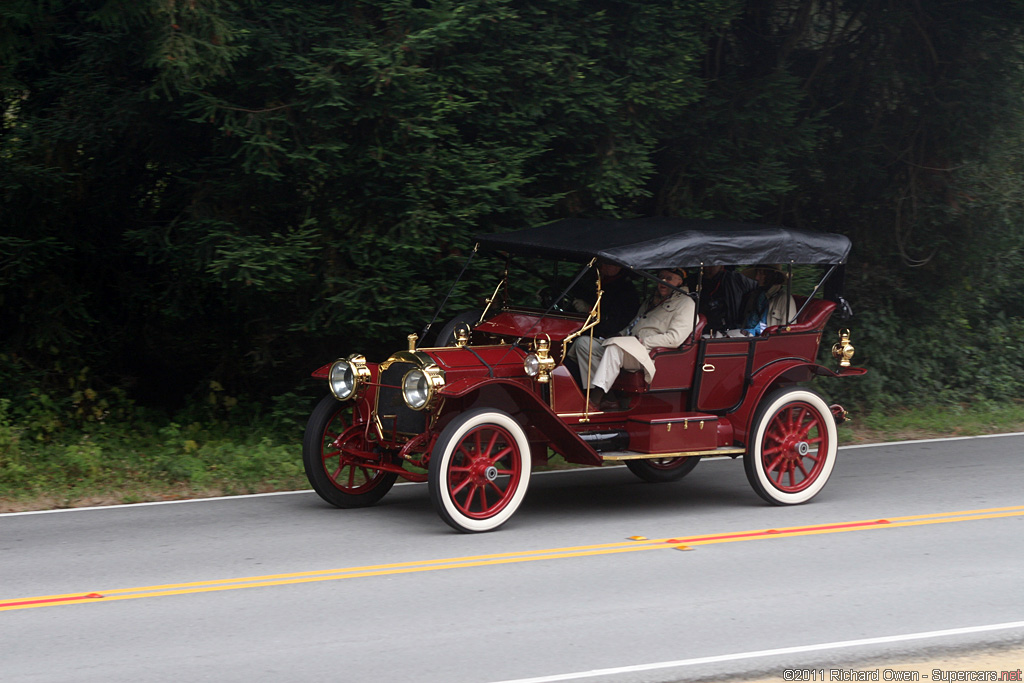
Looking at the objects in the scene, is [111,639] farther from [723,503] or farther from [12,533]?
[723,503]

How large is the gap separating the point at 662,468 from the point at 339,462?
3048mm

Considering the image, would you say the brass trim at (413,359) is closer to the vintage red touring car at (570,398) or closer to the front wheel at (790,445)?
the vintage red touring car at (570,398)

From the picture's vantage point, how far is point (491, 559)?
7.68m

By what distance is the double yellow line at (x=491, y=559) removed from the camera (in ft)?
22.5

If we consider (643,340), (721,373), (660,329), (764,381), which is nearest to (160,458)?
(643,340)

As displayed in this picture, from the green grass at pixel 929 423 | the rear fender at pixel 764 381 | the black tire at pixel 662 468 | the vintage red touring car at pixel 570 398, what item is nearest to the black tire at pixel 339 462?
the vintage red touring car at pixel 570 398

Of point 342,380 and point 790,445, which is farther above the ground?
point 342,380

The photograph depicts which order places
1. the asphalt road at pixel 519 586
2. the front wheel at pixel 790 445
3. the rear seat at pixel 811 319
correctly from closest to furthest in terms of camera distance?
the asphalt road at pixel 519 586
the front wheel at pixel 790 445
the rear seat at pixel 811 319

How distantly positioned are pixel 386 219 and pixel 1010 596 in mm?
7116

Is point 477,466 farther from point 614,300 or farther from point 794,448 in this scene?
point 794,448

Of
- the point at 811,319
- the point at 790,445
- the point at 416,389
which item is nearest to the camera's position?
the point at 416,389

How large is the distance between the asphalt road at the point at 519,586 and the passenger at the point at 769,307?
1489 mm

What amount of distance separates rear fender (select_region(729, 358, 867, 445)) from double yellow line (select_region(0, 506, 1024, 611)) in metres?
1.07

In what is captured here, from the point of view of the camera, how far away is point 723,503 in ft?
31.8
